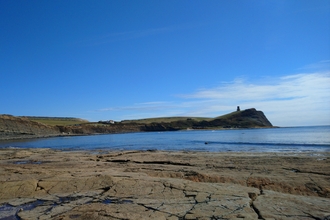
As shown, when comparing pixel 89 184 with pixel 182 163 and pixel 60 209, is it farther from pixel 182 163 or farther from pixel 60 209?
pixel 182 163

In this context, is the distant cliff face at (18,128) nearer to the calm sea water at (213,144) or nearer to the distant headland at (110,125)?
the distant headland at (110,125)

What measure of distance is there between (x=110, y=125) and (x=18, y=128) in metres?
59.3

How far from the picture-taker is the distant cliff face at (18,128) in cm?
7688

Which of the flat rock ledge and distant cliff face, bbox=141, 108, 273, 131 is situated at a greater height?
distant cliff face, bbox=141, 108, 273, 131

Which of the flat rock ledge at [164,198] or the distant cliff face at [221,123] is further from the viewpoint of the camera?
the distant cliff face at [221,123]

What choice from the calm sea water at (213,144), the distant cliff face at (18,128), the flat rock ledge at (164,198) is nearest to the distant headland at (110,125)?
the distant cliff face at (18,128)

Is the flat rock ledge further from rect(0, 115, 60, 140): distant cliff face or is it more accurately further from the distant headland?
the distant headland

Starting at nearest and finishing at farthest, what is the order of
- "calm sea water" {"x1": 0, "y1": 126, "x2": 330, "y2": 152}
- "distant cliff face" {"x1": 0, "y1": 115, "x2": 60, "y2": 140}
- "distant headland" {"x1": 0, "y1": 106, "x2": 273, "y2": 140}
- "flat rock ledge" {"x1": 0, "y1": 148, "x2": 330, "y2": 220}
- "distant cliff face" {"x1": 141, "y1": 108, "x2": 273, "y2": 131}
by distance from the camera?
"flat rock ledge" {"x1": 0, "y1": 148, "x2": 330, "y2": 220} < "calm sea water" {"x1": 0, "y1": 126, "x2": 330, "y2": 152} < "distant cliff face" {"x1": 0, "y1": 115, "x2": 60, "y2": 140} < "distant headland" {"x1": 0, "y1": 106, "x2": 273, "y2": 140} < "distant cliff face" {"x1": 141, "y1": 108, "x2": 273, "y2": 131}

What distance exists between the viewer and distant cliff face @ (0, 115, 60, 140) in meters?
76.9

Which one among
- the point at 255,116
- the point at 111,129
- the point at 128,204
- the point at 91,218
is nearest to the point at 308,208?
the point at 128,204

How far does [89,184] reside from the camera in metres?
9.39

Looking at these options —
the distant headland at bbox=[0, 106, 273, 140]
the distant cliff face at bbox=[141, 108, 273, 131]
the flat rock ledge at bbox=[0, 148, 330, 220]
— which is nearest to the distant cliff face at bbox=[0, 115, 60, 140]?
the distant headland at bbox=[0, 106, 273, 140]

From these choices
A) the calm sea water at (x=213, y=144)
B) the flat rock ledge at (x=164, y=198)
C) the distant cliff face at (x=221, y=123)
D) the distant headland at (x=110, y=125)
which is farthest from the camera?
the distant cliff face at (x=221, y=123)

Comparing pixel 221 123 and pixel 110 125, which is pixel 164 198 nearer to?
pixel 110 125
